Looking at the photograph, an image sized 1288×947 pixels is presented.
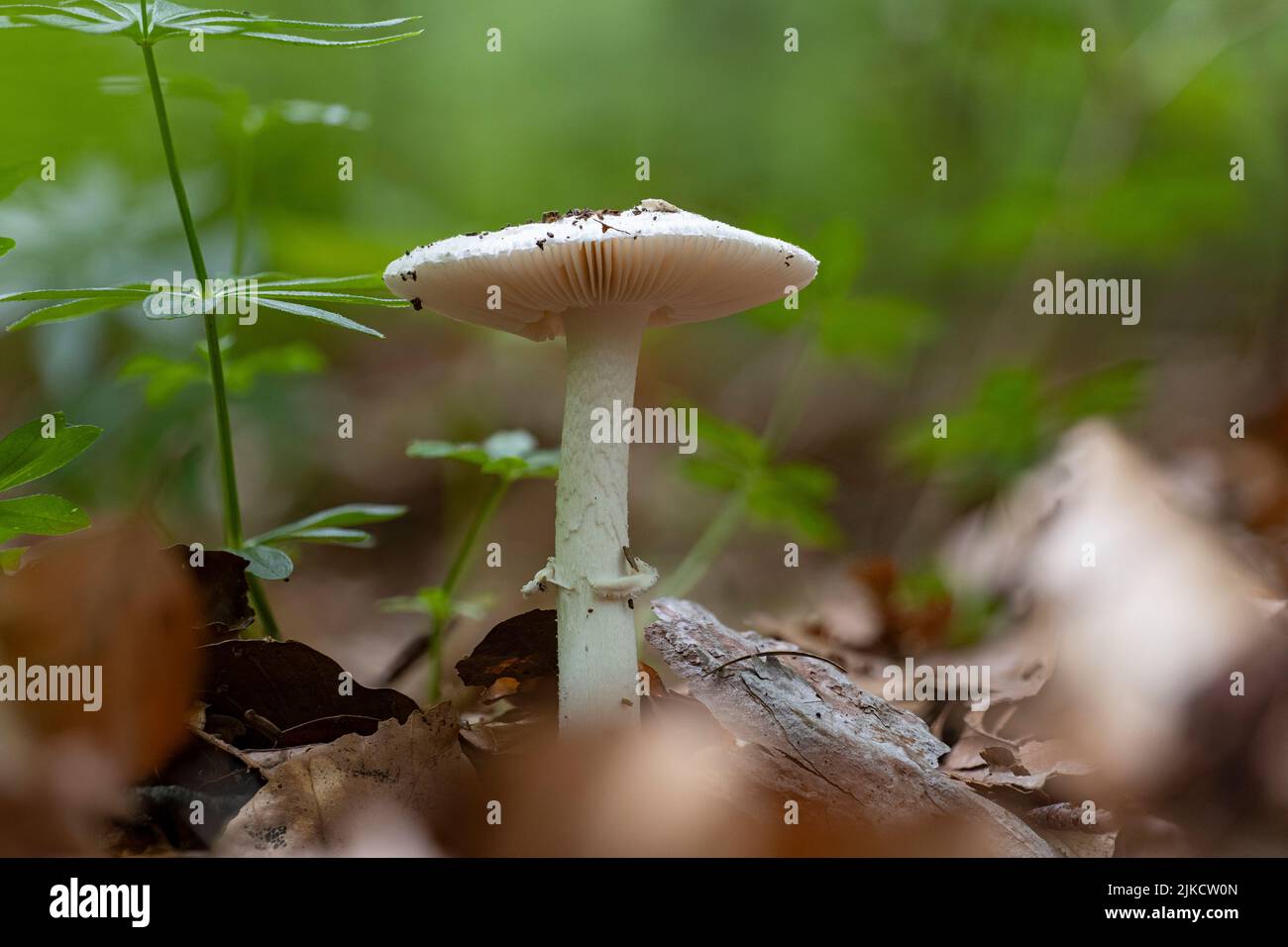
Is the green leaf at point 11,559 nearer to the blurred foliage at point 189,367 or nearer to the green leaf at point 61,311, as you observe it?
the green leaf at point 61,311

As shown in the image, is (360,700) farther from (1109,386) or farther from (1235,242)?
(1235,242)

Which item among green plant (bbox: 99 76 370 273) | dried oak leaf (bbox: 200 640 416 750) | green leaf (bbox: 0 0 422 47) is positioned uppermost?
green plant (bbox: 99 76 370 273)

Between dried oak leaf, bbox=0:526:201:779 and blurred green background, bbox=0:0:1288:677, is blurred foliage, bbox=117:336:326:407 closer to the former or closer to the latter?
dried oak leaf, bbox=0:526:201:779

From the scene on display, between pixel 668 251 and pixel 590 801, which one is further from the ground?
pixel 668 251

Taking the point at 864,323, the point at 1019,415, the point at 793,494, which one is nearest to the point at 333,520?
the point at 793,494

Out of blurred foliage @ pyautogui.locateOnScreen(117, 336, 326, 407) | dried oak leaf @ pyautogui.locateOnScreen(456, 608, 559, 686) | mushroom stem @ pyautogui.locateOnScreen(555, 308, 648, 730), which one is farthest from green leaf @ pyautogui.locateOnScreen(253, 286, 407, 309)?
dried oak leaf @ pyautogui.locateOnScreen(456, 608, 559, 686)

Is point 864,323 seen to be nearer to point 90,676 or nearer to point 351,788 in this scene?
point 351,788

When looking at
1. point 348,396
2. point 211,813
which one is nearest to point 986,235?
point 348,396
